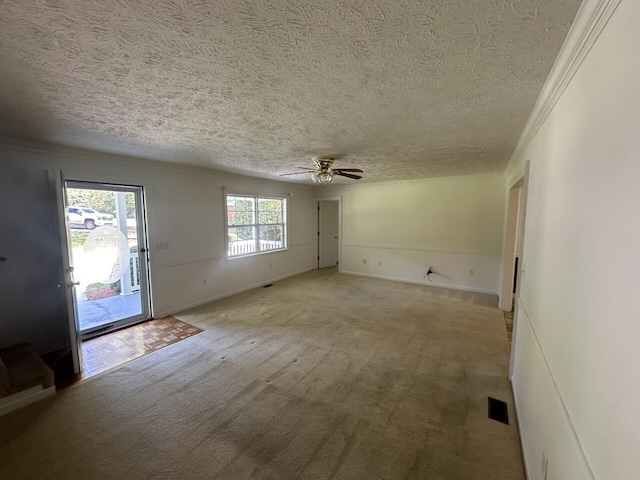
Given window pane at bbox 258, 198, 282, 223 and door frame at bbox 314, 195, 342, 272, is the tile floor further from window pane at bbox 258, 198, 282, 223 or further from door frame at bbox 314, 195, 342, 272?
door frame at bbox 314, 195, 342, 272

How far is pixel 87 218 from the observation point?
3521 mm

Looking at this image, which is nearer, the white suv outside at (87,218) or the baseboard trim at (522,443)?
the baseboard trim at (522,443)

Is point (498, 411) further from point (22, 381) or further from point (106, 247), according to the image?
point (106, 247)

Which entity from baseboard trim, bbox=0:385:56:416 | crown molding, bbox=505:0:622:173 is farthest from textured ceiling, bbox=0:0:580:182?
baseboard trim, bbox=0:385:56:416

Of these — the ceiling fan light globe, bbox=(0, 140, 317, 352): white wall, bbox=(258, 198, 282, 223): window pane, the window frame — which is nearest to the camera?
bbox=(0, 140, 317, 352): white wall

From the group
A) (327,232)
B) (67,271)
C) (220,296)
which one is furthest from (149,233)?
(327,232)

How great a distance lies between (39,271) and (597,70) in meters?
4.83

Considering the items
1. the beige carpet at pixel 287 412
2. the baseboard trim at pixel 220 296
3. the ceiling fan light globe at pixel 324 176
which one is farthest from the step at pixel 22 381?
the ceiling fan light globe at pixel 324 176

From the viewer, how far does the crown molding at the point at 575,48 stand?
878 mm

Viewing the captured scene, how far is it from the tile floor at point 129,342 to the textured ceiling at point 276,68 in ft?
7.82

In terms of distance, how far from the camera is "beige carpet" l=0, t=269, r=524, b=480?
1.70m

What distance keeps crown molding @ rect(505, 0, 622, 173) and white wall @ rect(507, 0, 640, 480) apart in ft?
0.10

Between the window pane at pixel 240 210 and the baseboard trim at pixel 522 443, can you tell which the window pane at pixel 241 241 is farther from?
the baseboard trim at pixel 522 443

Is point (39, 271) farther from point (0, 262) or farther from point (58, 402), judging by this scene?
point (58, 402)
